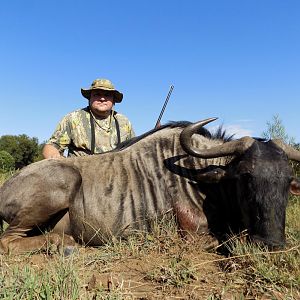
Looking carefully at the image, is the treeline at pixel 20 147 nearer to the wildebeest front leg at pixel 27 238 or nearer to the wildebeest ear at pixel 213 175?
the wildebeest front leg at pixel 27 238

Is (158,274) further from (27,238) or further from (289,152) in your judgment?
(289,152)

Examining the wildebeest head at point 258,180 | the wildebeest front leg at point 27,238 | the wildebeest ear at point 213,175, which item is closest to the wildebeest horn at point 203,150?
the wildebeest head at point 258,180

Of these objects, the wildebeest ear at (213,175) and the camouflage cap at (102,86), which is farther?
the camouflage cap at (102,86)

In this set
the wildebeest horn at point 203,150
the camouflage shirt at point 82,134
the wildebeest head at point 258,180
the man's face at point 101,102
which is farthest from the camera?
the man's face at point 101,102

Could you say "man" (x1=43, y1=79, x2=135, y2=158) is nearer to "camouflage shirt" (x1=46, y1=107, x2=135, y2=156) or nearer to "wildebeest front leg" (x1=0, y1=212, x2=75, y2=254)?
"camouflage shirt" (x1=46, y1=107, x2=135, y2=156)

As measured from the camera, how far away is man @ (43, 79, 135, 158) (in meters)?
6.03

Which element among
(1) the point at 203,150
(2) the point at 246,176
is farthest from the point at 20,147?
(2) the point at 246,176

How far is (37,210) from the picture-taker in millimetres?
4176

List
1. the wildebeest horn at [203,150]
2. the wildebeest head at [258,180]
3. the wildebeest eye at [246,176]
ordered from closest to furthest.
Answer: the wildebeest head at [258,180] < the wildebeest eye at [246,176] < the wildebeest horn at [203,150]

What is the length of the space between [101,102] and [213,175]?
2667 millimetres

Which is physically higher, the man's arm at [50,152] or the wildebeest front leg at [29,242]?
the man's arm at [50,152]

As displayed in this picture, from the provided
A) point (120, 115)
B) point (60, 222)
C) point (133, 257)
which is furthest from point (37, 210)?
point (120, 115)

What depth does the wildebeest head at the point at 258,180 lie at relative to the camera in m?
3.49

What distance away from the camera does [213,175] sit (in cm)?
412
